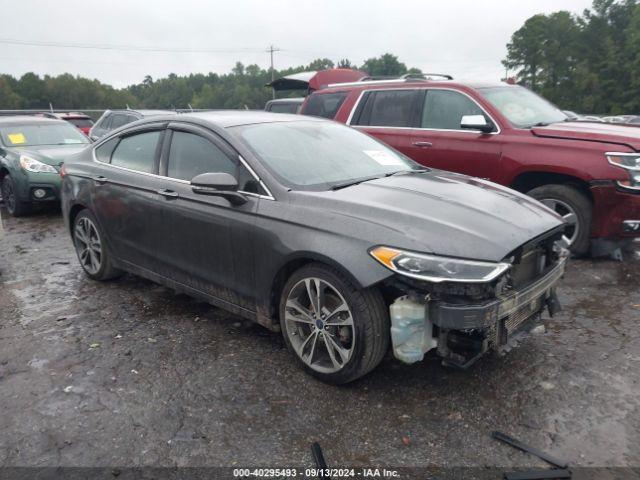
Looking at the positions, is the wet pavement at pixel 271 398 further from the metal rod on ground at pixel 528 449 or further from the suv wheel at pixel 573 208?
the suv wheel at pixel 573 208

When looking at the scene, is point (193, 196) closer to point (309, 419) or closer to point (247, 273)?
point (247, 273)

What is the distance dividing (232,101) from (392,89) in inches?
3325

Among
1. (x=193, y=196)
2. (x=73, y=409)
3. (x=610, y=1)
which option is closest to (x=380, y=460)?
(x=73, y=409)

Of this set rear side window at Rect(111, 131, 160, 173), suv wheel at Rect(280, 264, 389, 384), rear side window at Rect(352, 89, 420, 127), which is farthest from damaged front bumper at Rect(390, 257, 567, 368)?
rear side window at Rect(352, 89, 420, 127)

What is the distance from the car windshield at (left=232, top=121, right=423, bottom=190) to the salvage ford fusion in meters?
0.01

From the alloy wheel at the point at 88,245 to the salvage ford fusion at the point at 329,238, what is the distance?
0.39 metres

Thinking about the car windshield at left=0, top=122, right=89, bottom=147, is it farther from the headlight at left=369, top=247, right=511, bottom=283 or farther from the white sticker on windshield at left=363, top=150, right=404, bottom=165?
the headlight at left=369, top=247, right=511, bottom=283

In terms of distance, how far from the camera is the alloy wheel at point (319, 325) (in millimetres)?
3100

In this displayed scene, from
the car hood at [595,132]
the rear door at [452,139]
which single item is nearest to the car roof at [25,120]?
the rear door at [452,139]

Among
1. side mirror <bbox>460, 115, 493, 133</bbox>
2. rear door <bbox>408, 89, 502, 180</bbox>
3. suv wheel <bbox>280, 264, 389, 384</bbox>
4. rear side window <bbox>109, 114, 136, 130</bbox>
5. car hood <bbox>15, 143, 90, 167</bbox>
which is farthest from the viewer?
rear side window <bbox>109, 114, 136, 130</bbox>

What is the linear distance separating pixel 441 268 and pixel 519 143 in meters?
3.46

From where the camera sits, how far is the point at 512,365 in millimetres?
3451

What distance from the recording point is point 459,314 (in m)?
2.73

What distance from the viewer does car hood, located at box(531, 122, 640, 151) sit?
5.16 metres
